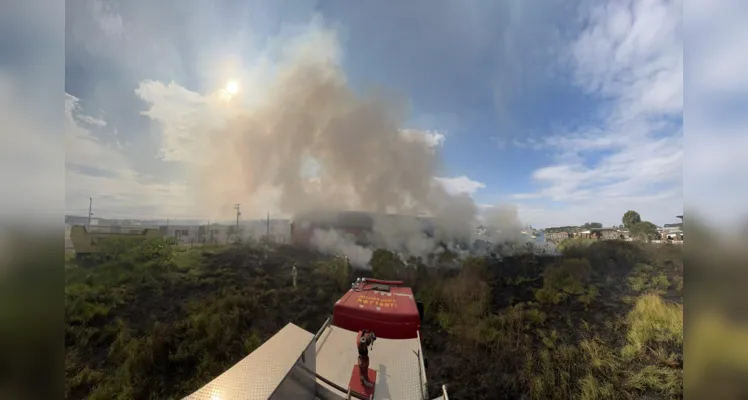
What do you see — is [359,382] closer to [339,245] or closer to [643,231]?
[339,245]

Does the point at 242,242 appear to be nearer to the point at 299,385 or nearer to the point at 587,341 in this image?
the point at 299,385

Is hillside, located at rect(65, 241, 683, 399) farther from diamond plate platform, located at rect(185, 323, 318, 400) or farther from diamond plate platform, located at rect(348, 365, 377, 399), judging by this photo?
diamond plate platform, located at rect(185, 323, 318, 400)

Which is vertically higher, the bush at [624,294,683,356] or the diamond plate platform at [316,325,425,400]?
the diamond plate platform at [316,325,425,400]

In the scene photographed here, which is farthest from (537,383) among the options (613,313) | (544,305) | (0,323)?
(0,323)

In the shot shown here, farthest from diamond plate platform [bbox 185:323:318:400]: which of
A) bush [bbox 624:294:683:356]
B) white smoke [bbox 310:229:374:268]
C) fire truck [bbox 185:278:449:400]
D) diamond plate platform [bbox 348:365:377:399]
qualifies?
white smoke [bbox 310:229:374:268]

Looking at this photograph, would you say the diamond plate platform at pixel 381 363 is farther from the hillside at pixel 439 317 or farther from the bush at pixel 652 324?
the bush at pixel 652 324

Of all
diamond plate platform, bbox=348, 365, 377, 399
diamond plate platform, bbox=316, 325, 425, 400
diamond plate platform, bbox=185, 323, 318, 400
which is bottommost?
diamond plate platform, bbox=316, 325, 425, 400

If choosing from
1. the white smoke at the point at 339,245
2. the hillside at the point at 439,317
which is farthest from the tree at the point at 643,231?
the white smoke at the point at 339,245
